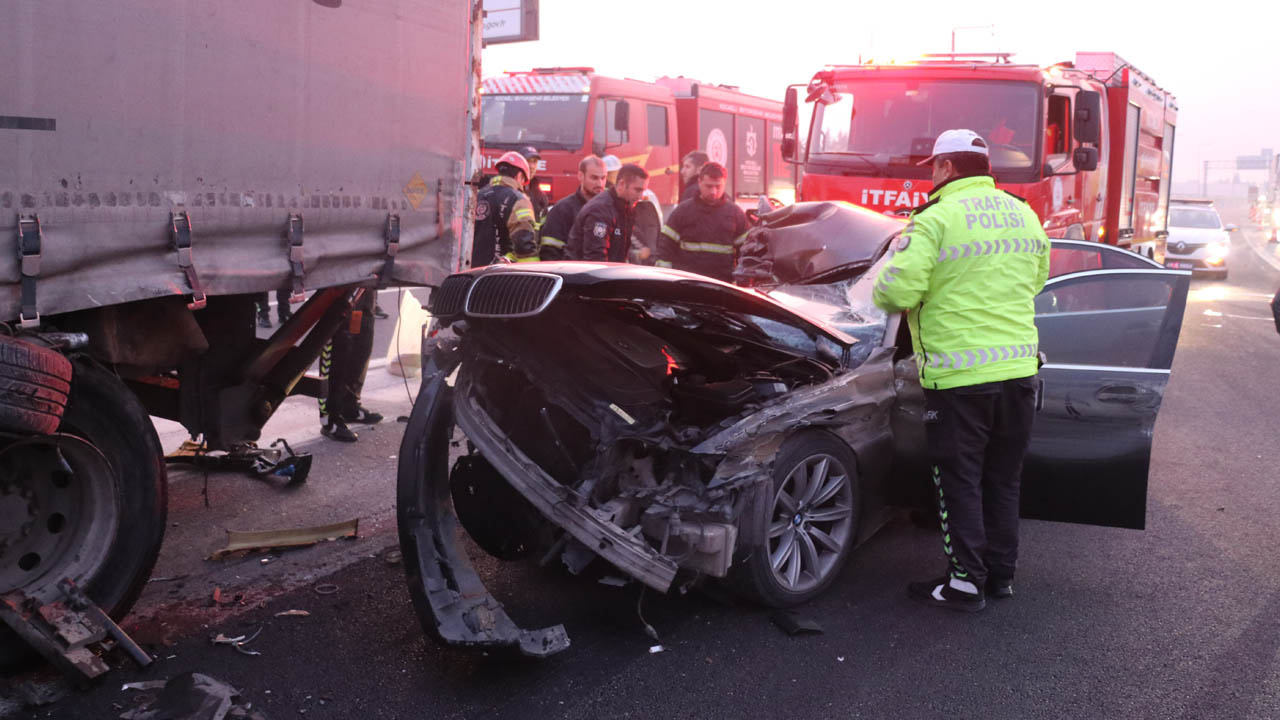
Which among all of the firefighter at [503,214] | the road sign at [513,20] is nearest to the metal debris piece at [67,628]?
the firefighter at [503,214]

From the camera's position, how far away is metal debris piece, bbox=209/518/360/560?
15.2ft

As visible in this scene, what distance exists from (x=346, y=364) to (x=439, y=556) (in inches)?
134

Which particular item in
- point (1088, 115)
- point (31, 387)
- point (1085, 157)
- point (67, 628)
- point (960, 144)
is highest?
point (1088, 115)

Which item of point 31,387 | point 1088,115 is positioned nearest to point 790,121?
point 1088,115

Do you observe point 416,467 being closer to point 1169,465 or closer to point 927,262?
point 927,262

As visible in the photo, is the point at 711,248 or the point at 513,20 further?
the point at 513,20

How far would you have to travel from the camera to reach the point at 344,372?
22.0 ft

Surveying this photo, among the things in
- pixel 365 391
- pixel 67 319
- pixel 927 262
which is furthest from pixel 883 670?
pixel 365 391

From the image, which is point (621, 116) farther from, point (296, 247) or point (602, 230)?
point (296, 247)

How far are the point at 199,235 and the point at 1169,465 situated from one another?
18.6 feet

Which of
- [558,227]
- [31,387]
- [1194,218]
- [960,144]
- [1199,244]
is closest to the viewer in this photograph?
[31,387]

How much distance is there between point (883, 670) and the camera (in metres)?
3.68

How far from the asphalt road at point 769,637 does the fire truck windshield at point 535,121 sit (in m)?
9.68

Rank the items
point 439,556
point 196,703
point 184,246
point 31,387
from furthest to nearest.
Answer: point 184,246 < point 439,556 < point 196,703 < point 31,387
